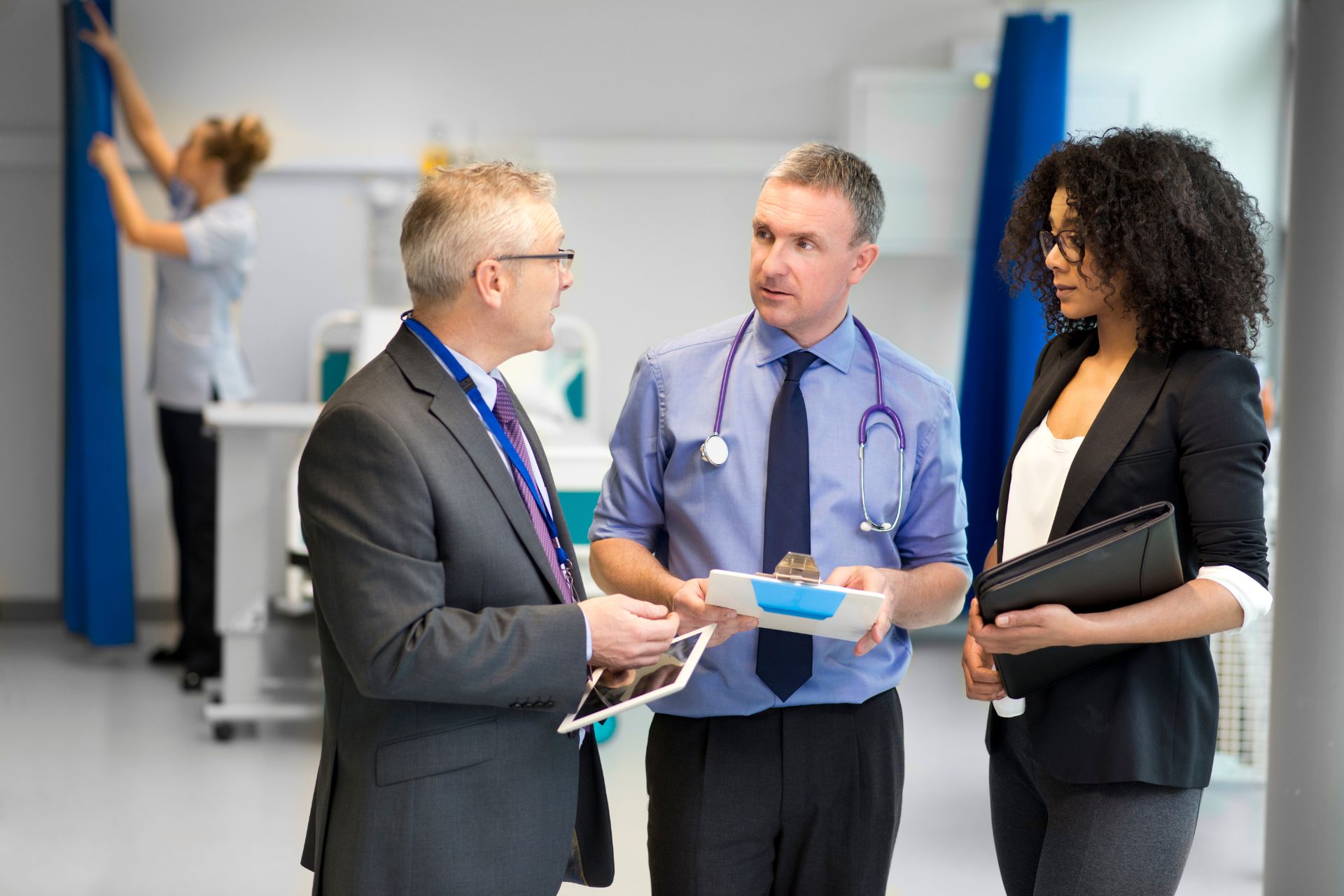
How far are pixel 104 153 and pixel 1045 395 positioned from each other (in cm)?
410

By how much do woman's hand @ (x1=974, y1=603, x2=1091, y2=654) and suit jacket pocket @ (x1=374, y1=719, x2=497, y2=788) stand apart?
0.65m

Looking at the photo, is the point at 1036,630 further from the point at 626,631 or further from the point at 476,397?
the point at 476,397

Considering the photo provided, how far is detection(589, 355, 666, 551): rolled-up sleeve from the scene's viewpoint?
188cm

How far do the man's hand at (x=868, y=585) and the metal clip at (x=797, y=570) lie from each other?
8cm

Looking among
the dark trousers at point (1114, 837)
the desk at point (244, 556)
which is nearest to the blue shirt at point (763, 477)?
the dark trousers at point (1114, 837)

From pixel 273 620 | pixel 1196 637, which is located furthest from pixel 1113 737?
pixel 273 620

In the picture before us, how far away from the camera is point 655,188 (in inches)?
220

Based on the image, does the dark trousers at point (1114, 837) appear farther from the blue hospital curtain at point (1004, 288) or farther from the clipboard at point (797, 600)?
the blue hospital curtain at point (1004, 288)

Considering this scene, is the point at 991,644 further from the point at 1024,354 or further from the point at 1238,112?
the point at 1238,112

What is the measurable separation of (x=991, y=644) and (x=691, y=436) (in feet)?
1.77

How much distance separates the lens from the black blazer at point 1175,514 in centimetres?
149

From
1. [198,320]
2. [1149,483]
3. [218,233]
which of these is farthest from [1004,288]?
[1149,483]

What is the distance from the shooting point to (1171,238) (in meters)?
1.54

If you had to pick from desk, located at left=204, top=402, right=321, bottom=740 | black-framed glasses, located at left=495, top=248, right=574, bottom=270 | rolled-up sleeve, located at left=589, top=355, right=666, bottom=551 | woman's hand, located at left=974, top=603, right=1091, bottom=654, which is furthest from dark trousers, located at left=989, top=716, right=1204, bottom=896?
desk, located at left=204, top=402, right=321, bottom=740
